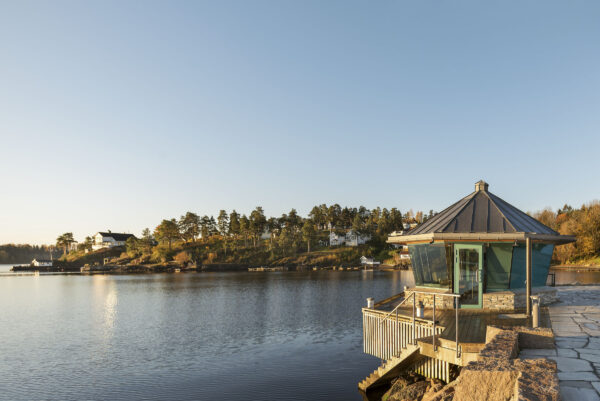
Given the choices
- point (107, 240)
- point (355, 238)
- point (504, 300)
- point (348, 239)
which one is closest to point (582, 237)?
point (355, 238)

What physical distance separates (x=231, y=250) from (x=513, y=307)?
115140 millimetres

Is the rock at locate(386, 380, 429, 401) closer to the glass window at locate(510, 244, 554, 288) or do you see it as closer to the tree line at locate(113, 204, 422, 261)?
the glass window at locate(510, 244, 554, 288)

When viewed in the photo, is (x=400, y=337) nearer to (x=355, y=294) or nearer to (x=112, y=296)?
(x=355, y=294)

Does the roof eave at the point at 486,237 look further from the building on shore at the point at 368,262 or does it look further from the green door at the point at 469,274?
the building on shore at the point at 368,262

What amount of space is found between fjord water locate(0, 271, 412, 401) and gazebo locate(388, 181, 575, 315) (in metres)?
5.54

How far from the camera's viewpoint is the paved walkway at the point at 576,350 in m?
6.57

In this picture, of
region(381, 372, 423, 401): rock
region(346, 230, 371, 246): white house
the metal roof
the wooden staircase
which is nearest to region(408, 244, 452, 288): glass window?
the metal roof

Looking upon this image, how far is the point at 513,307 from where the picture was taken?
16.0 m

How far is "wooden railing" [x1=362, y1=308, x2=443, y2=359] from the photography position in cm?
1297

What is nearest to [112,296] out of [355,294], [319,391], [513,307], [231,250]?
[355,294]

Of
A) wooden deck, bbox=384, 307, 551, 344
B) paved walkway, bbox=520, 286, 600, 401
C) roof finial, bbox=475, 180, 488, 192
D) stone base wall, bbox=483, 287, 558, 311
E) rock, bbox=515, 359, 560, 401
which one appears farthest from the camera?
roof finial, bbox=475, 180, 488, 192

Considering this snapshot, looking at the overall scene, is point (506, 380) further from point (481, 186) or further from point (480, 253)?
point (481, 186)

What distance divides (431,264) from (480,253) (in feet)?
7.19

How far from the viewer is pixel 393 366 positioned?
1252 centimetres
